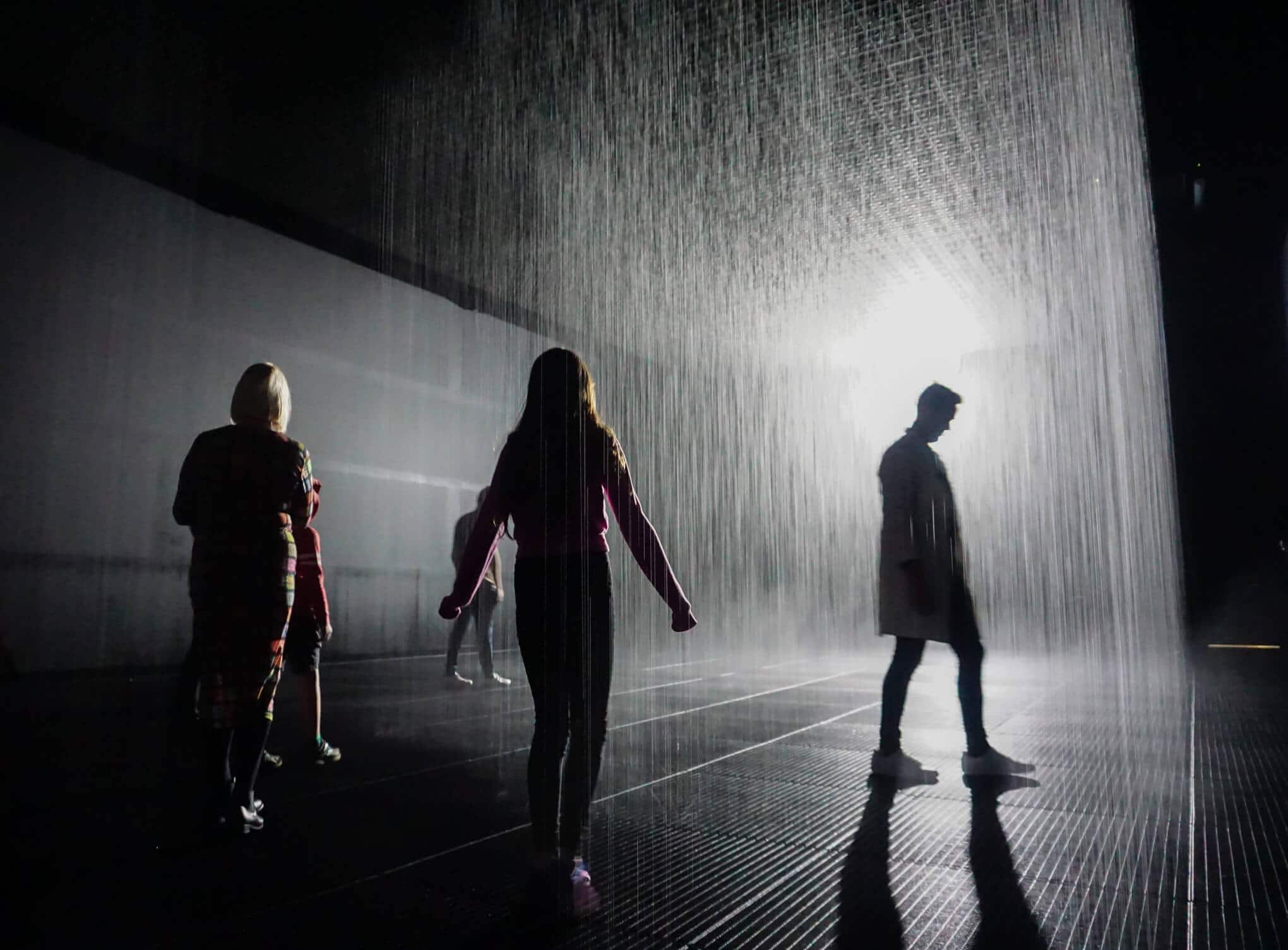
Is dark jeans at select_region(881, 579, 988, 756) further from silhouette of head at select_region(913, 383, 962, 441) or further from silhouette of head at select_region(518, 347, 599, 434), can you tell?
silhouette of head at select_region(518, 347, 599, 434)

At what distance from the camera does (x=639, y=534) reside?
2189 millimetres

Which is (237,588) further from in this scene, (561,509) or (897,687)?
(897,687)

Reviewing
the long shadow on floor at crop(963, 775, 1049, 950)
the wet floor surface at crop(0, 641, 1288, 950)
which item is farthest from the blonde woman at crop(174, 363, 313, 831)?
the long shadow on floor at crop(963, 775, 1049, 950)

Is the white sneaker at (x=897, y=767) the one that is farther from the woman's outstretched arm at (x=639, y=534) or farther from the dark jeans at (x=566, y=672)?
the dark jeans at (x=566, y=672)

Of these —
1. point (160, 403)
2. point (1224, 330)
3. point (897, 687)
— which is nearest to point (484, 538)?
point (897, 687)

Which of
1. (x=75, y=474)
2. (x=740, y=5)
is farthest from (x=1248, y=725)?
(x=75, y=474)

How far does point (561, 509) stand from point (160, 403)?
6616 millimetres

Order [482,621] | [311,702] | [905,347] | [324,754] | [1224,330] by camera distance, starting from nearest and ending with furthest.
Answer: [311,702]
[324,754]
[482,621]
[1224,330]
[905,347]

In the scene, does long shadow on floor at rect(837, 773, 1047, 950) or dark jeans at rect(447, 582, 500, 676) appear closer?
long shadow on floor at rect(837, 773, 1047, 950)

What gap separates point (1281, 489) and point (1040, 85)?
281 inches

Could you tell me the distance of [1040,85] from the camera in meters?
6.10

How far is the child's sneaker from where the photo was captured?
3.56 meters

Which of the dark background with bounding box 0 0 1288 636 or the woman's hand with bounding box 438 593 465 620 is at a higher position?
the dark background with bounding box 0 0 1288 636

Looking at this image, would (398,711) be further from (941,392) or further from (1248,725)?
(1248,725)
